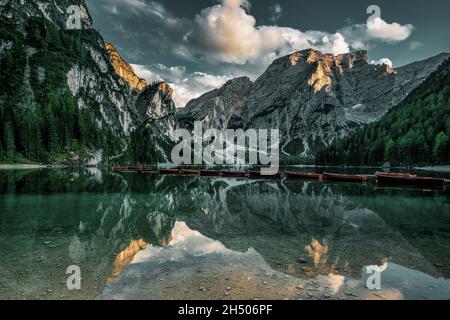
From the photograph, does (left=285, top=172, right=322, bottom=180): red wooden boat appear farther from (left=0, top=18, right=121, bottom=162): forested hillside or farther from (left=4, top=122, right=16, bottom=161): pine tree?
(left=0, top=18, right=121, bottom=162): forested hillside

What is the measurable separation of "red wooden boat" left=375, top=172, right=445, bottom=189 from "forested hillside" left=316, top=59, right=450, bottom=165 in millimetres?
87502

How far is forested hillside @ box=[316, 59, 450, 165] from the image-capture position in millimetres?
131250

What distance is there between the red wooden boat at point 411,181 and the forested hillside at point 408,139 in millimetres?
87502

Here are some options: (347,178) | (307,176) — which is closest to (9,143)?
(307,176)

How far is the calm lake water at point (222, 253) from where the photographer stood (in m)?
8.79

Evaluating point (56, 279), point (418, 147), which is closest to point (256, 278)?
point (56, 279)

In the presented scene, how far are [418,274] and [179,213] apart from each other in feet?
54.4

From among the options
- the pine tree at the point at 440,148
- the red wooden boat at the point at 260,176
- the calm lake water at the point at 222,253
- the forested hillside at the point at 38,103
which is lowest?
the red wooden boat at the point at 260,176

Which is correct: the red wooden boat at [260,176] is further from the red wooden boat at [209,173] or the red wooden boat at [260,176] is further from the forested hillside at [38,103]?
the forested hillside at [38,103]

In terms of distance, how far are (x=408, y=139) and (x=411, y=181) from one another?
109814mm

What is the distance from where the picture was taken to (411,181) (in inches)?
1957

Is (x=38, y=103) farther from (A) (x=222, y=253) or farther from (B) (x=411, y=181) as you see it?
(A) (x=222, y=253)

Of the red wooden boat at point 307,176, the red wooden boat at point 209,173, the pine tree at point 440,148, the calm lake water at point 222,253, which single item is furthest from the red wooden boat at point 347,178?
the pine tree at point 440,148

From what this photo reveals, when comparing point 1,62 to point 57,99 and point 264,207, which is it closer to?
point 57,99
